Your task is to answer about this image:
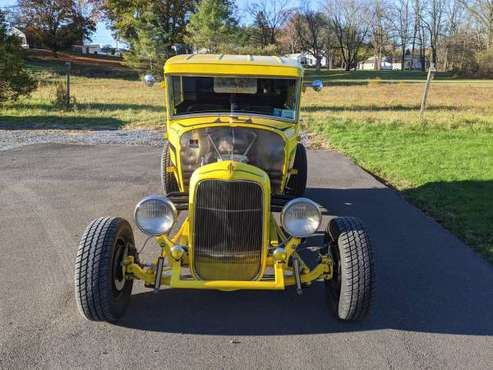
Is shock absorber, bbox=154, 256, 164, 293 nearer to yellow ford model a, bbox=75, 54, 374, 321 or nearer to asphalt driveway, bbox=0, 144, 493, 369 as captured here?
yellow ford model a, bbox=75, 54, 374, 321

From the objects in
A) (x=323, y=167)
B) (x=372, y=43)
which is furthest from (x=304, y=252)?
(x=372, y=43)

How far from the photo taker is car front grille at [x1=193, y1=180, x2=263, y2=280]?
12.4 ft

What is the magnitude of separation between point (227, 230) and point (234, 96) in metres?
2.52

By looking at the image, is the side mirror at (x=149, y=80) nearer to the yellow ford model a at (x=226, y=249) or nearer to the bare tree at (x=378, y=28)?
the yellow ford model a at (x=226, y=249)

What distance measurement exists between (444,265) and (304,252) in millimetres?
1446

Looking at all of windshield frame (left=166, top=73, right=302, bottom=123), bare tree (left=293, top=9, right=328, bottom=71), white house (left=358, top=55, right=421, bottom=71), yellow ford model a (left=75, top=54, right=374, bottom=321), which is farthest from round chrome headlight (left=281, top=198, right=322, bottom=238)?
white house (left=358, top=55, right=421, bottom=71)

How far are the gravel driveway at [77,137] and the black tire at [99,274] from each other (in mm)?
8336

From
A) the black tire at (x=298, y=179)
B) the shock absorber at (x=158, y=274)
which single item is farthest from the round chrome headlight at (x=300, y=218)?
the black tire at (x=298, y=179)

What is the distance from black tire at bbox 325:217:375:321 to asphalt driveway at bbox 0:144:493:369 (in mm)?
167

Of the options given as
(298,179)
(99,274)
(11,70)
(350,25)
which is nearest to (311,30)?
(350,25)

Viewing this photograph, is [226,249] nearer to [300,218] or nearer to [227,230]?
[227,230]

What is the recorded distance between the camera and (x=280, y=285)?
370 cm

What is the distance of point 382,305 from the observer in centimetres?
425

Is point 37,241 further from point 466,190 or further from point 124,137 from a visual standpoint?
point 124,137
